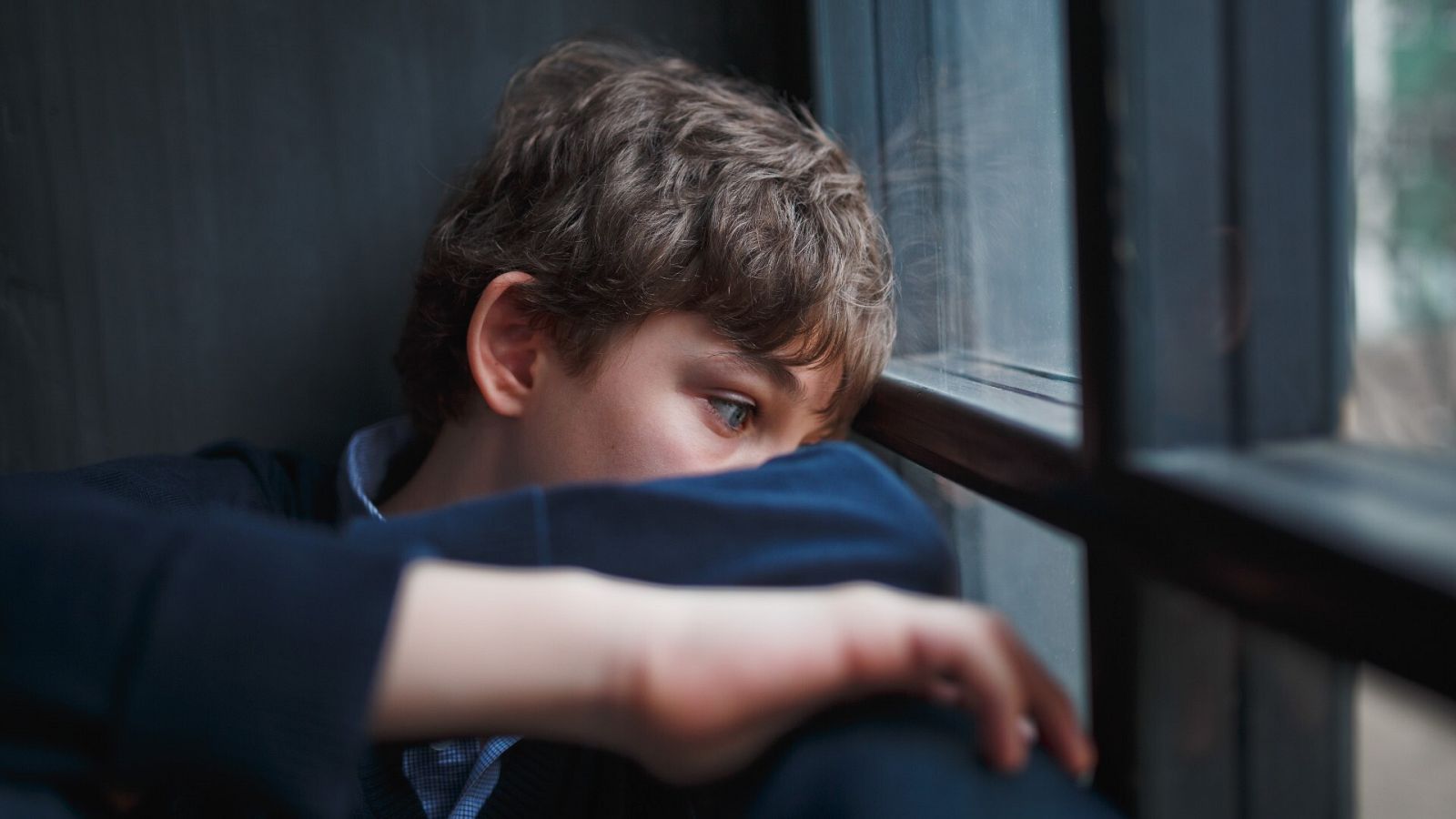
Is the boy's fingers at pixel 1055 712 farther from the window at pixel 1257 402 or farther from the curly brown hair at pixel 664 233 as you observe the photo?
the curly brown hair at pixel 664 233

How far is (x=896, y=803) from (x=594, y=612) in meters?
0.14

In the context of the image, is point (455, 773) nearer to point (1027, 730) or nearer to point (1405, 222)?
point (1027, 730)

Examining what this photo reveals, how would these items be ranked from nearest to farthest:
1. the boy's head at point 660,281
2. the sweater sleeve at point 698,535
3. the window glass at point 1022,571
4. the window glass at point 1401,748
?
1. the window glass at point 1401,748
2. the sweater sleeve at point 698,535
3. the window glass at point 1022,571
4. the boy's head at point 660,281

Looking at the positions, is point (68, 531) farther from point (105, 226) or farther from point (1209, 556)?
point (105, 226)

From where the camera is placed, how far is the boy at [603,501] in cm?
43

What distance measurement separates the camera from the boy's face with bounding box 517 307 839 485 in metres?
0.90

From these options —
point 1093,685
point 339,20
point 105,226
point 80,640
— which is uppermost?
point 339,20

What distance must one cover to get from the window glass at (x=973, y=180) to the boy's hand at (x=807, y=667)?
0.60ft

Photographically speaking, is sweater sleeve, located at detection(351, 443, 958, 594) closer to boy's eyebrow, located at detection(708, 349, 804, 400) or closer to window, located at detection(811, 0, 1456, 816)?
window, located at detection(811, 0, 1456, 816)

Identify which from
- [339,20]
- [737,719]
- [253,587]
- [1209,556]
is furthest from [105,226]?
[1209,556]

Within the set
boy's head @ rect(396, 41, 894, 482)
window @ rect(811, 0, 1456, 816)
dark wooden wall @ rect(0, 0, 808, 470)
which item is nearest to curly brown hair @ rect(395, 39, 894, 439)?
boy's head @ rect(396, 41, 894, 482)

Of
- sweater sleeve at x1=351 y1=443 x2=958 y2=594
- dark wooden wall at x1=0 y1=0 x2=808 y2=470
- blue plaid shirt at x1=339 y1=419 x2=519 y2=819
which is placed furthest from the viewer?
dark wooden wall at x1=0 y1=0 x2=808 y2=470

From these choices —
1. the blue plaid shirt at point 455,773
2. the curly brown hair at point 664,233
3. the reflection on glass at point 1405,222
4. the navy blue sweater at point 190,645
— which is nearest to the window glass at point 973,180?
the curly brown hair at point 664,233

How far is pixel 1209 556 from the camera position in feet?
1.38
